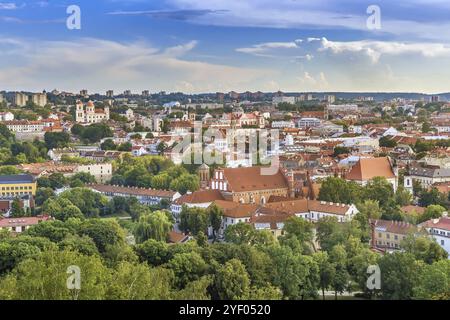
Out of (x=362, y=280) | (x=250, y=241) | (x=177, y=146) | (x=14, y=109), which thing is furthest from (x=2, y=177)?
(x=14, y=109)

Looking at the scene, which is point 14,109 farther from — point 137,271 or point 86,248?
point 137,271

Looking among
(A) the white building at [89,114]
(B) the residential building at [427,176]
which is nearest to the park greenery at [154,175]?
(B) the residential building at [427,176]

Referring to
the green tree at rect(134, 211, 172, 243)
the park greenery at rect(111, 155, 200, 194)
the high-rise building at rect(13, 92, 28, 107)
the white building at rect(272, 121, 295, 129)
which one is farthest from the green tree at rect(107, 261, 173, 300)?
the high-rise building at rect(13, 92, 28, 107)

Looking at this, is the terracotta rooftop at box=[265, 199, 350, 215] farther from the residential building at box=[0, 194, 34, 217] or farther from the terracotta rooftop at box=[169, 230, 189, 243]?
the residential building at box=[0, 194, 34, 217]

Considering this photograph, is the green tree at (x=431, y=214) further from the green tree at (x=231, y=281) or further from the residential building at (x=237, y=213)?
the green tree at (x=231, y=281)

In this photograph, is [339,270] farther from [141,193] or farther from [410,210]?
[141,193]

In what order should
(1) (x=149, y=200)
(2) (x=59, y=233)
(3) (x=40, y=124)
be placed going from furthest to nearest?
(3) (x=40, y=124) < (1) (x=149, y=200) < (2) (x=59, y=233)
